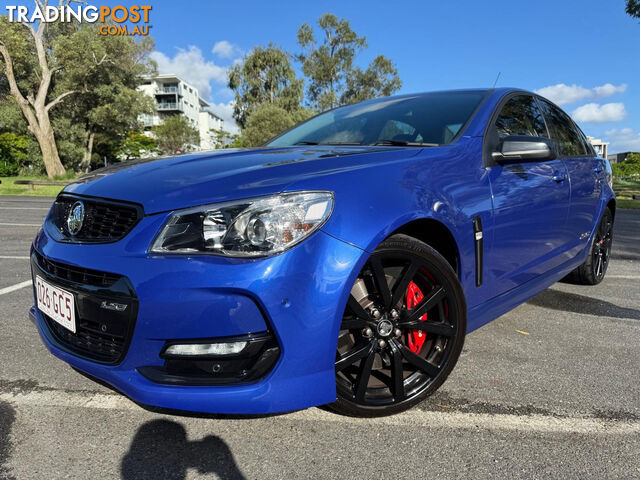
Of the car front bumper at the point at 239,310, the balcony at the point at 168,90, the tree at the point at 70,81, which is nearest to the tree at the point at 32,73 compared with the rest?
the tree at the point at 70,81

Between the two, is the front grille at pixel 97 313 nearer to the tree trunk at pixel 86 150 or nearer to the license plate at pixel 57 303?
the license plate at pixel 57 303

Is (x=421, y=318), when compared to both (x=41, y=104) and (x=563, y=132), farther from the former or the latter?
(x=41, y=104)

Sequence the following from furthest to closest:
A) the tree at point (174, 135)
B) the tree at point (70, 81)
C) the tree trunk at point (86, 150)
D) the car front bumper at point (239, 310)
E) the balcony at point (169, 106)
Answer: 1. the balcony at point (169, 106)
2. the tree at point (174, 135)
3. the tree trunk at point (86, 150)
4. the tree at point (70, 81)
5. the car front bumper at point (239, 310)

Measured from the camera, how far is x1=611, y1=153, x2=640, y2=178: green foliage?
5438 cm

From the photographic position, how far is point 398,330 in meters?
1.88

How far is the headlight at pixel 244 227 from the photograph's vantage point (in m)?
1.54

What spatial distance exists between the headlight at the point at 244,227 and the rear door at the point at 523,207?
1.13 m

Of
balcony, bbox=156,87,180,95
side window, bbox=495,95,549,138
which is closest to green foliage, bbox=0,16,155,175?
side window, bbox=495,95,549,138

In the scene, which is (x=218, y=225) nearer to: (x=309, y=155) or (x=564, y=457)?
(x=309, y=155)

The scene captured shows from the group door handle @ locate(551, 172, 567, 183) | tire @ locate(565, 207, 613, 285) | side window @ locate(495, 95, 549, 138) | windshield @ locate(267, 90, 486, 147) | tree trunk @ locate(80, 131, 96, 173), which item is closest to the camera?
windshield @ locate(267, 90, 486, 147)

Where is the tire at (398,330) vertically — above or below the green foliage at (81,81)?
below

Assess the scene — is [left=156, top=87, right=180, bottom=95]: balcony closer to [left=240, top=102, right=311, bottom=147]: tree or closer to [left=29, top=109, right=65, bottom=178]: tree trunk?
[left=240, top=102, right=311, bottom=147]: tree

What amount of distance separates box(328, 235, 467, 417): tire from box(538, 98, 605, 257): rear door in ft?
5.19

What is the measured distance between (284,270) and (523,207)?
1.55 m
